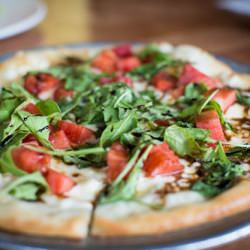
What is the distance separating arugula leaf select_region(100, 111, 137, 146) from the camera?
2064mm

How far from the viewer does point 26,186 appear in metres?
Result: 1.83

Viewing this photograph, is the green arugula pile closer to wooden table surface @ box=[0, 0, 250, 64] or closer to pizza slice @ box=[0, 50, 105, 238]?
pizza slice @ box=[0, 50, 105, 238]

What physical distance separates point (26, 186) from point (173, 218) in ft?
1.54

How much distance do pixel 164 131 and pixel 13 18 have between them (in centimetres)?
189

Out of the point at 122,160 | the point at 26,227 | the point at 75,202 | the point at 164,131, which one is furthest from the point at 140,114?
the point at 26,227

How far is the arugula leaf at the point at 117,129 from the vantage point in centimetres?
206

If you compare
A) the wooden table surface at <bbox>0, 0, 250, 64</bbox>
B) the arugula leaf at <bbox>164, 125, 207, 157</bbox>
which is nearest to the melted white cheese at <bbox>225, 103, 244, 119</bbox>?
the arugula leaf at <bbox>164, 125, 207, 157</bbox>

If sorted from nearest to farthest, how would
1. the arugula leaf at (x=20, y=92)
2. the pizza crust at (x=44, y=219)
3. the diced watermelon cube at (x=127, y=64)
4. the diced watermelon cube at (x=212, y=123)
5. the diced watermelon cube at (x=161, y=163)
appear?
the pizza crust at (x=44, y=219) < the diced watermelon cube at (x=161, y=163) < the diced watermelon cube at (x=212, y=123) < the arugula leaf at (x=20, y=92) < the diced watermelon cube at (x=127, y=64)

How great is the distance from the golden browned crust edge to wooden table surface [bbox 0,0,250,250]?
164 centimetres

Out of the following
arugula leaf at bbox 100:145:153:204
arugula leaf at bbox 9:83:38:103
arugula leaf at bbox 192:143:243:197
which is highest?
arugula leaf at bbox 9:83:38:103

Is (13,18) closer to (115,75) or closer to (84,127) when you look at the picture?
(115,75)

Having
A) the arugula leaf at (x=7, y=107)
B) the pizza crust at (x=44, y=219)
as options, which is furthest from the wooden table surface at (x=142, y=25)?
the pizza crust at (x=44, y=219)

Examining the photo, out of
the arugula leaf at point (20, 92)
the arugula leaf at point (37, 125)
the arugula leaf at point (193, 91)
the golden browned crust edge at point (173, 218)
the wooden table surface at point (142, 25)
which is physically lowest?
the wooden table surface at point (142, 25)

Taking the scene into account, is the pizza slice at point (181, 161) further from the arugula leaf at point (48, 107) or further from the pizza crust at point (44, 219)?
the arugula leaf at point (48, 107)
